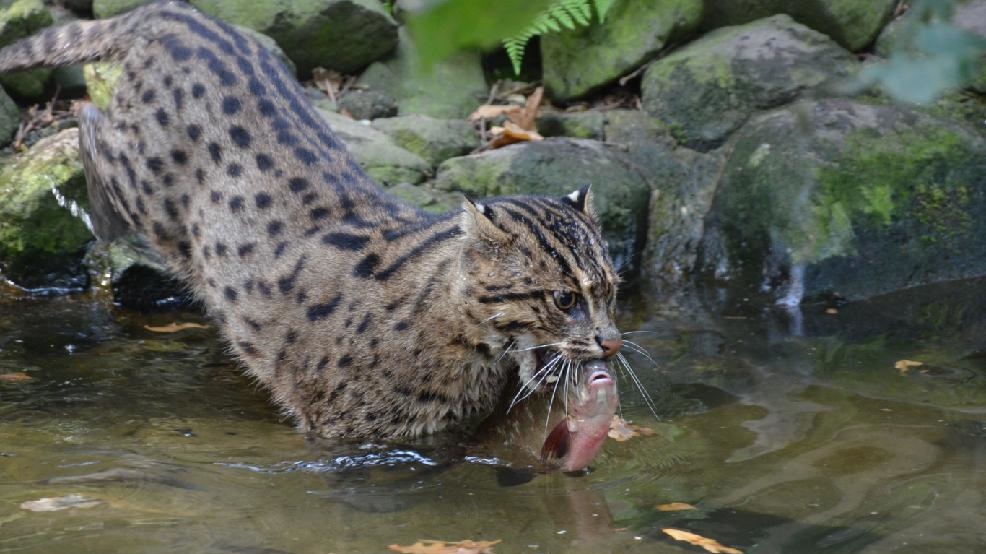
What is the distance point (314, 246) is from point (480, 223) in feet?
4.78

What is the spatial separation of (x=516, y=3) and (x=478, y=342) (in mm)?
4489

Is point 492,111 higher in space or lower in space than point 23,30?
lower

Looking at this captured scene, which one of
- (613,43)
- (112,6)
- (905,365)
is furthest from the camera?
(613,43)

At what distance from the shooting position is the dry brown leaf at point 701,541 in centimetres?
462

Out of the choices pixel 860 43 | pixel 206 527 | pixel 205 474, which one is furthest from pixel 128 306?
pixel 860 43

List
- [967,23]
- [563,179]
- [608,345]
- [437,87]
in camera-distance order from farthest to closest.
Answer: [437,87] → [563,179] → [608,345] → [967,23]

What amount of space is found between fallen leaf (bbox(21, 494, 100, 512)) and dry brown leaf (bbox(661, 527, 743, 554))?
7.59ft

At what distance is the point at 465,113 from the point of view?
1109cm

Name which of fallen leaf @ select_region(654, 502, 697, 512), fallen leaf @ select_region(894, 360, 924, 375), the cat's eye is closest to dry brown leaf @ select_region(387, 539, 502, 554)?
fallen leaf @ select_region(654, 502, 697, 512)

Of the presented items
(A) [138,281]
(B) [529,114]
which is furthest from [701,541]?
(B) [529,114]

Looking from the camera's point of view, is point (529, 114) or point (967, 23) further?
point (529, 114)

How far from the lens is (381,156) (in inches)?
374

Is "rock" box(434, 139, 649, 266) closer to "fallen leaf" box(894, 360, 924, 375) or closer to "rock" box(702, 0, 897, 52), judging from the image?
"rock" box(702, 0, 897, 52)

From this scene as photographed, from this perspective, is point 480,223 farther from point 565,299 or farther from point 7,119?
point 7,119
